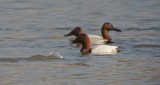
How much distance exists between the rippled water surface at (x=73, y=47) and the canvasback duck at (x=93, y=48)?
0.22 meters

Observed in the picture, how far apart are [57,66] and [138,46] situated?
3990 mm

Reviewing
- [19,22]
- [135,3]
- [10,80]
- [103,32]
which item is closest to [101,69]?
[10,80]

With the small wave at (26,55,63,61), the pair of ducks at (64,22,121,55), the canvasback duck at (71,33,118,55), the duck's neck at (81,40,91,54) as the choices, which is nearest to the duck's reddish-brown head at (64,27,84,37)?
the pair of ducks at (64,22,121,55)

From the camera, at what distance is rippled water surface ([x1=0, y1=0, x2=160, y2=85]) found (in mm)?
12930

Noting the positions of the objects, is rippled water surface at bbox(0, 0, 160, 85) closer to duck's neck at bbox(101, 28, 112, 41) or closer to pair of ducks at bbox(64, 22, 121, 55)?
pair of ducks at bbox(64, 22, 121, 55)

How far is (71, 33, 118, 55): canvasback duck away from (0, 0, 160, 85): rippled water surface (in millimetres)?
220

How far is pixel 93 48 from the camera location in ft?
55.9

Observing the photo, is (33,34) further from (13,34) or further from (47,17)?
(47,17)

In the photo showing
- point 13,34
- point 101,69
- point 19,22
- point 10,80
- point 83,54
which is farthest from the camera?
point 19,22

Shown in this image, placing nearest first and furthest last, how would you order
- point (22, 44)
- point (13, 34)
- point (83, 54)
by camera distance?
point (83, 54)
point (22, 44)
point (13, 34)

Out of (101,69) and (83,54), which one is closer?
(101,69)

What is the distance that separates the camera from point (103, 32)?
20156mm

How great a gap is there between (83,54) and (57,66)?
2.63 meters

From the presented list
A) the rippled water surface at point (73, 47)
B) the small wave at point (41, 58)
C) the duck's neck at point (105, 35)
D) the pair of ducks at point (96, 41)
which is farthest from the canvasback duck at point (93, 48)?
the duck's neck at point (105, 35)
